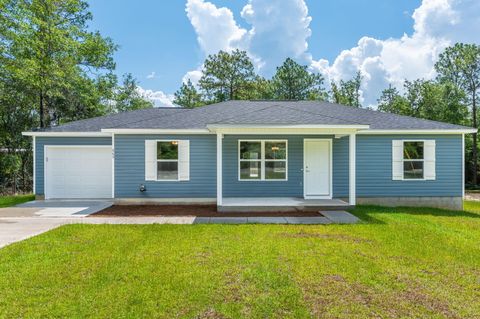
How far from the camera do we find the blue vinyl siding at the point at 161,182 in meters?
10.1

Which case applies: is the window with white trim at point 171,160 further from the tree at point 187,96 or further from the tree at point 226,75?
the tree at point 187,96

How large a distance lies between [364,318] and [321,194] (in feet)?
25.4

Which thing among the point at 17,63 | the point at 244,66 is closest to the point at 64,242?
the point at 17,63

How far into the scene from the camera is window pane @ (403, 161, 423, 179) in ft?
34.4

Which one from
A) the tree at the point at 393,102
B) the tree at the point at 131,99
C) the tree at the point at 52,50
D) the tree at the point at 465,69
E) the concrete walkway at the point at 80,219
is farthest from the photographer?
the tree at the point at 393,102

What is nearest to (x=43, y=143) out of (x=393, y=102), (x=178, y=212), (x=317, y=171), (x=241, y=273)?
(x=178, y=212)

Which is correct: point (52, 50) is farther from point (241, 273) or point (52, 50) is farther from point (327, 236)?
point (241, 273)

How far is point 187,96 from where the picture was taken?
91.3ft

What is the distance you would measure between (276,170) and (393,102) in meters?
23.8

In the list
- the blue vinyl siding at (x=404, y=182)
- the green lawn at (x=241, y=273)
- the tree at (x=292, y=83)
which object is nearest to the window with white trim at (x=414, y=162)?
the blue vinyl siding at (x=404, y=182)

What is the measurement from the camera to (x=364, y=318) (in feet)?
9.79

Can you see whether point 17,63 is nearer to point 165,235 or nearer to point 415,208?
point 165,235

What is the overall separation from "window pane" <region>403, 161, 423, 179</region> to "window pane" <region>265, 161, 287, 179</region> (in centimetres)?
423

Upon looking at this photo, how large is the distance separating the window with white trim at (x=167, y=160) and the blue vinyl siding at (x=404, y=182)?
253 inches
